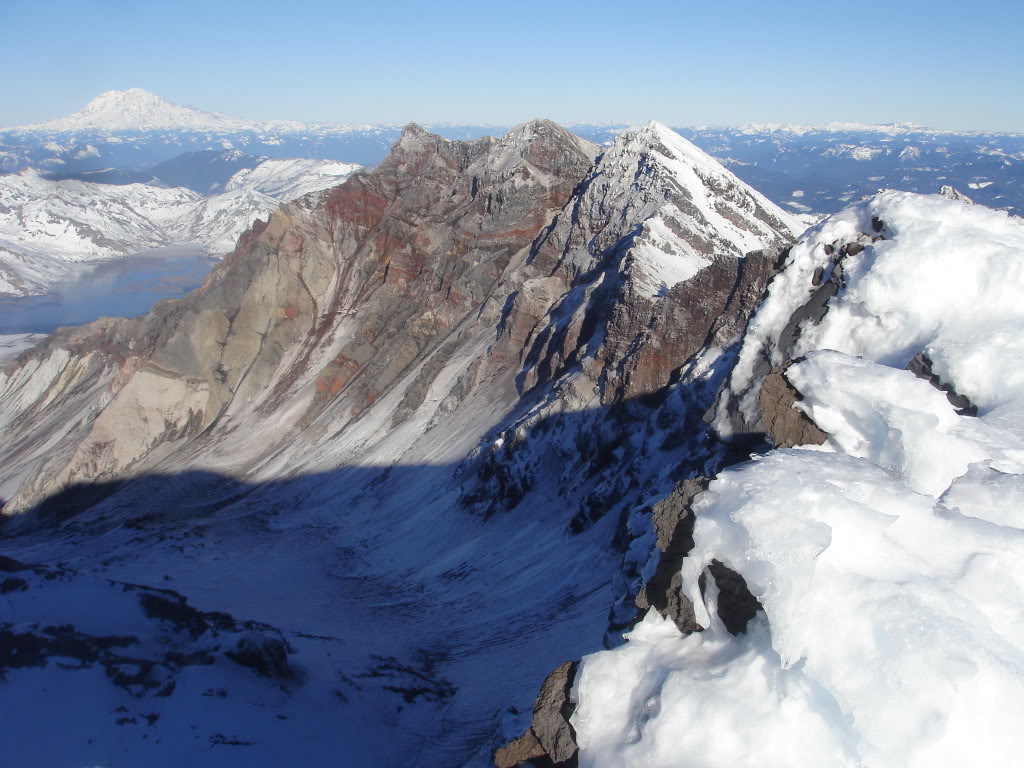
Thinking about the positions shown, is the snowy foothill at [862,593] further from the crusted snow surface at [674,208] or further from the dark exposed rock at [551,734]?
the crusted snow surface at [674,208]

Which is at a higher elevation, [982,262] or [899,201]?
[899,201]

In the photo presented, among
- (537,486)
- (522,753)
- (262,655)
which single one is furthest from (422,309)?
(522,753)

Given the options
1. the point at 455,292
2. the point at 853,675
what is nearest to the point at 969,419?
the point at 853,675

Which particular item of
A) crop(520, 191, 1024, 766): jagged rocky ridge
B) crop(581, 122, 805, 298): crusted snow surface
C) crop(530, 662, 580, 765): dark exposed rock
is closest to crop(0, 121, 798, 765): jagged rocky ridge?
crop(581, 122, 805, 298): crusted snow surface

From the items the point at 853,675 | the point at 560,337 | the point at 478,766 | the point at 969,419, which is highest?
the point at 969,419

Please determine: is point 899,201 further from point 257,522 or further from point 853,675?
point 257,522

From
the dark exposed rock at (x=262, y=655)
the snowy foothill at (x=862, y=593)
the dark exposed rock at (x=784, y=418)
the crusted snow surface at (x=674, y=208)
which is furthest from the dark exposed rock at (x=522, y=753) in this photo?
the crusted snow surface at (x=674, y=208)
